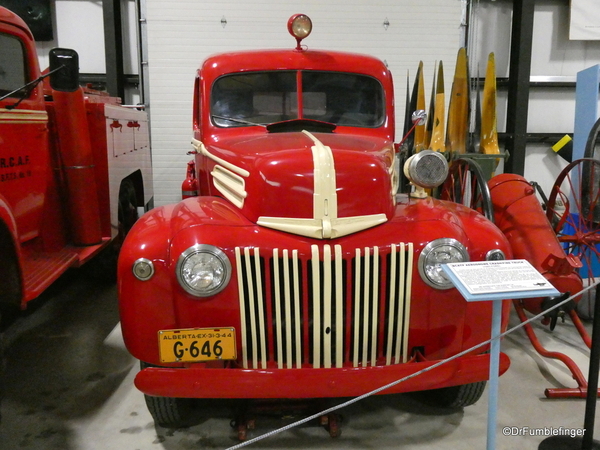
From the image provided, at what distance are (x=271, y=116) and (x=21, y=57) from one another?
1536mm

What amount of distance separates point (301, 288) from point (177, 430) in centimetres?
105

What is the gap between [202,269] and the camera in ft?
6.53

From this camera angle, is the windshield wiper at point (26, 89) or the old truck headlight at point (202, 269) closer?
the old truck headlight at point (202, 269)

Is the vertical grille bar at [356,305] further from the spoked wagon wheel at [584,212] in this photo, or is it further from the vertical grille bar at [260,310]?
the spoked wagon wheel at [584,212]

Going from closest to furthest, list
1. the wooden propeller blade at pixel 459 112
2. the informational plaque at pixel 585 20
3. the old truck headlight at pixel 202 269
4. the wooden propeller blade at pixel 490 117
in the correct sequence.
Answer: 1. the old truck headlight at pixel 202 269
2. the wooden propeller blade at pixel 490 117
3. the wooden propeller blade at pixel 459 112
4. the informational plaque at pixel 585 20

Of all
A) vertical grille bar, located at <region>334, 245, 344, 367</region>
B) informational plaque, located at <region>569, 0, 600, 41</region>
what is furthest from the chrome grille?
informational plaque, located at <region>569, 0, 600, 41</region>

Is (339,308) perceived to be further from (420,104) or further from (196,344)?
(420,104)

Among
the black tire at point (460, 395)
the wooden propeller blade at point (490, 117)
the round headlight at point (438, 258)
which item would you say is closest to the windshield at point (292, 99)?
the round headlight at point (438, 258)

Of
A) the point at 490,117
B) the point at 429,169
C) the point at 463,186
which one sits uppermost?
the point at 490,117

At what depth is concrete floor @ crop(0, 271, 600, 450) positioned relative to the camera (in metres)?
2.36

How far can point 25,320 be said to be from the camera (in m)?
3.88

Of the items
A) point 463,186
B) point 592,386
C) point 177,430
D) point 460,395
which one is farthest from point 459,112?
point 177,430

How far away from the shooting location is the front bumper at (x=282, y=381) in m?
1.88

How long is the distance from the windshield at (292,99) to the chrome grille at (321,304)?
1370 mm
